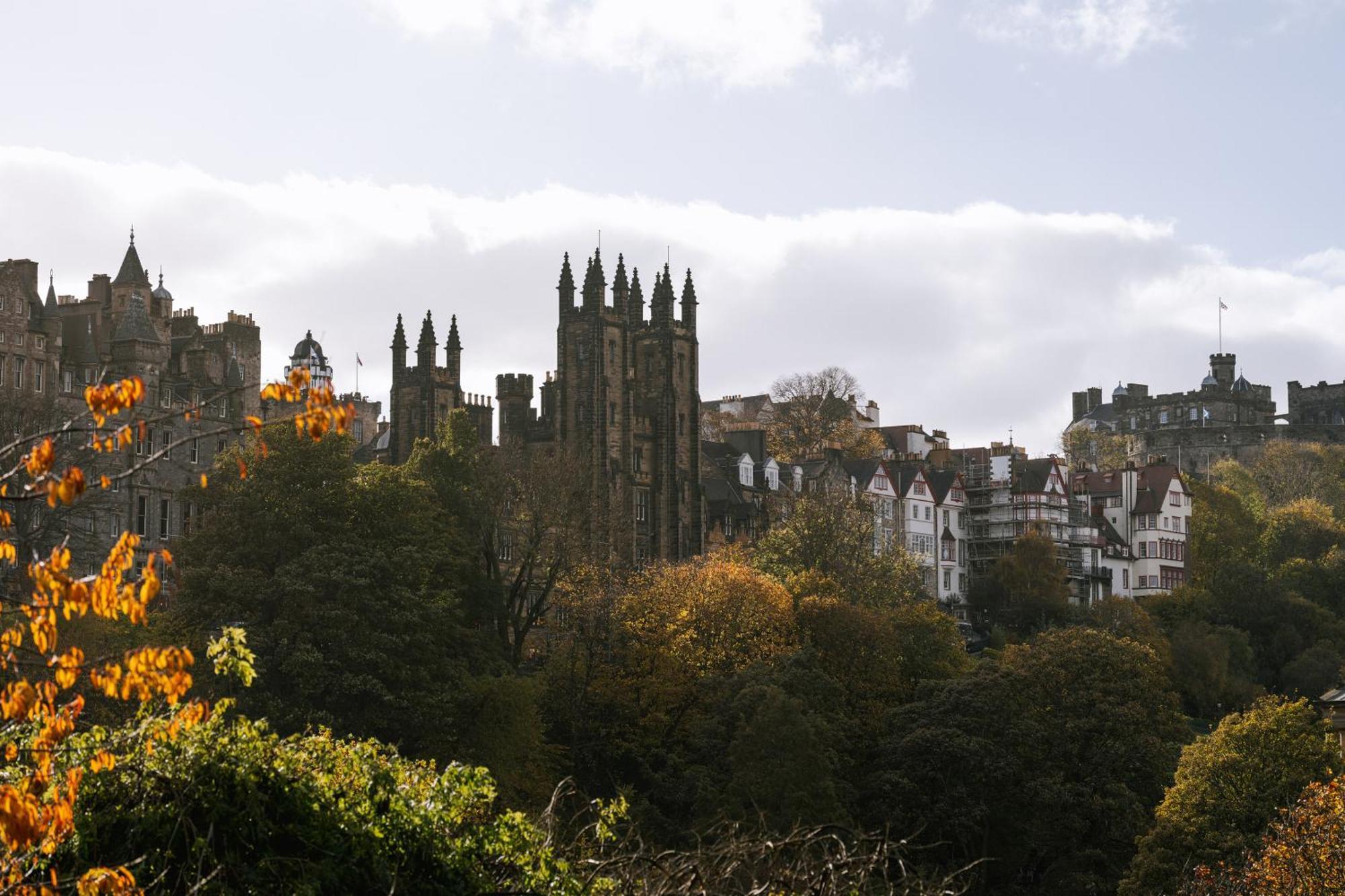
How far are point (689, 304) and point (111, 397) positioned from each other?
339 ft

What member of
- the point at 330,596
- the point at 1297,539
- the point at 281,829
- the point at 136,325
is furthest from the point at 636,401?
the point at 281,829

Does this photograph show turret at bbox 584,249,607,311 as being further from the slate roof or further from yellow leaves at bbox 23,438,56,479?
yellow leaves at bbox 23,438,56,479

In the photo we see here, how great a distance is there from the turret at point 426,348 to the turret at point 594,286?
8611 mm

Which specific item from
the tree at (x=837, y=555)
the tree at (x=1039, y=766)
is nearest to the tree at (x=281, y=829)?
the tree at (x=1039, y=766)

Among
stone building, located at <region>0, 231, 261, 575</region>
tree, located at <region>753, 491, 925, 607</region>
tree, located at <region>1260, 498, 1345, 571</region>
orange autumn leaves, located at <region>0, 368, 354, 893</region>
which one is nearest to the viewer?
orange autumn leaves, located at <region>0, 368, 354, 893</region>

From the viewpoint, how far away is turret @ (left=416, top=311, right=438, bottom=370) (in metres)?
109

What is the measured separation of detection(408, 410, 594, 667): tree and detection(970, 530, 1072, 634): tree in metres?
35.0

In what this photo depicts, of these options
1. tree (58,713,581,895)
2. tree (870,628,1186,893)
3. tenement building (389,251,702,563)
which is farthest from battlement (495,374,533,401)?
tree (58,713,581,895)

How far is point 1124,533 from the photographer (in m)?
138

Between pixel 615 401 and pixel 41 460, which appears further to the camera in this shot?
pixel 615 401

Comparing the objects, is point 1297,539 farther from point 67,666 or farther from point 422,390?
point 67,666

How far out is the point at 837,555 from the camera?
9188 centimetres

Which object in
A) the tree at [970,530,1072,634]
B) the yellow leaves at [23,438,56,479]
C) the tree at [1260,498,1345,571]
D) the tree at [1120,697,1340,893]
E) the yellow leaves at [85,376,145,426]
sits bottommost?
the tree at [1120,697,1340,893]

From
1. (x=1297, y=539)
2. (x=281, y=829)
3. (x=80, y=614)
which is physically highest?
(x=1297, y=539)
